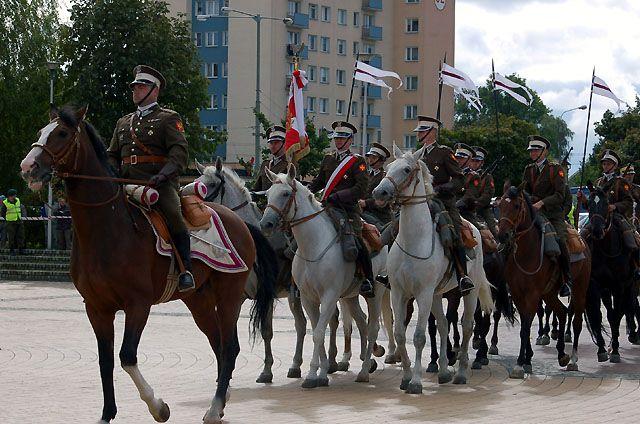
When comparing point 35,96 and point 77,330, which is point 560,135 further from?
point 77,330

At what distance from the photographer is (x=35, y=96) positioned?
55656mm

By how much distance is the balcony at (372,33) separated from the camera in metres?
106

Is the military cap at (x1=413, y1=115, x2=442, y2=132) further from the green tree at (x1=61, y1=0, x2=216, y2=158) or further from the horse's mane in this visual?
the green tree at (x1=61, y1=0, x2=216, y2=158)

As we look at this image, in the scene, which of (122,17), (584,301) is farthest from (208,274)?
(122,17)

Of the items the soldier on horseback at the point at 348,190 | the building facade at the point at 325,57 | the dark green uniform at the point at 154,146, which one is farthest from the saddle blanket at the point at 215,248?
the building facade at the point at 325,57

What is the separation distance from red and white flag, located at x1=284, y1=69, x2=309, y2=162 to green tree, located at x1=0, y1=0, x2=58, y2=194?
36.9 m

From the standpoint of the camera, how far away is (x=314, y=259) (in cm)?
1523

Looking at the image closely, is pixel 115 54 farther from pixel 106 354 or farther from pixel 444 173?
pixel 106 354

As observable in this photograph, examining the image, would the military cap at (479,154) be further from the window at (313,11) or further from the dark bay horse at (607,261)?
the window at (313,11)

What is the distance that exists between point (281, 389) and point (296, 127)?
4.23 meters

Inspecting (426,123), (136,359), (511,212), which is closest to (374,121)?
(511,212)

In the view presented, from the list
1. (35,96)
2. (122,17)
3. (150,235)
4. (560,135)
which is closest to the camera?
(150,235)

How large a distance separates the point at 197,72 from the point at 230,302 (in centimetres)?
3314

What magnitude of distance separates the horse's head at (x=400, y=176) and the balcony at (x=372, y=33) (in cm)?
9151
